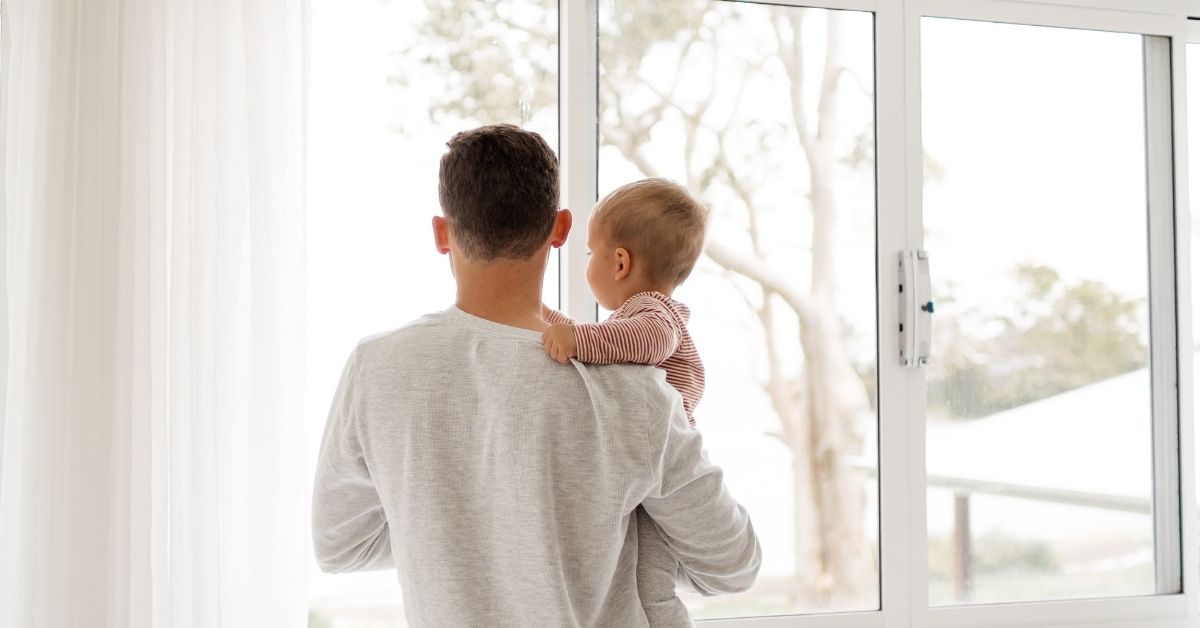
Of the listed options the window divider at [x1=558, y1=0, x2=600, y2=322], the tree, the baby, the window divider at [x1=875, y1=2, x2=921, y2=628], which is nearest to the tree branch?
the tree

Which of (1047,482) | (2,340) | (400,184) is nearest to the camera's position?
(2,340)

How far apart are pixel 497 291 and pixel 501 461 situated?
18 cm

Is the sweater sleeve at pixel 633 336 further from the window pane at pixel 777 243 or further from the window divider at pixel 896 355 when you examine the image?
the window divider at pixel 896 355

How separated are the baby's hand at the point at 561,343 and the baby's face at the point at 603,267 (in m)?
0.30

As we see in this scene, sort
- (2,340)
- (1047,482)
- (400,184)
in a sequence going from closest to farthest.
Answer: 1. (2,340)
2. (400,184)
3. (1047,482)

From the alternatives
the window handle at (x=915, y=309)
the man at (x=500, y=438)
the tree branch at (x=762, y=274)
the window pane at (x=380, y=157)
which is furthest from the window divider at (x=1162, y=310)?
the man at (x=500, y=438)

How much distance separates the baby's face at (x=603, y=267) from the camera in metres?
1.35

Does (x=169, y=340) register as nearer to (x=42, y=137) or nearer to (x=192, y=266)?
(x=192, y=266)

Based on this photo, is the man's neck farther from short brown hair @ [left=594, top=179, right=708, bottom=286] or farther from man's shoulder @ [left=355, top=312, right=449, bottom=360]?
short brown hair @ [left=594, top=179, right=708, bottom=286]

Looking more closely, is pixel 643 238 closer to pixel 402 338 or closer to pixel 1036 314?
pixel 402 338

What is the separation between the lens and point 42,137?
67.6 inches

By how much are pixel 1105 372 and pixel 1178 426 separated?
0.76ft

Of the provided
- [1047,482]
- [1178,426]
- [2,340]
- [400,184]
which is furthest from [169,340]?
[1178,426]

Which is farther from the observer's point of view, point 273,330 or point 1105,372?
point 1105,372
